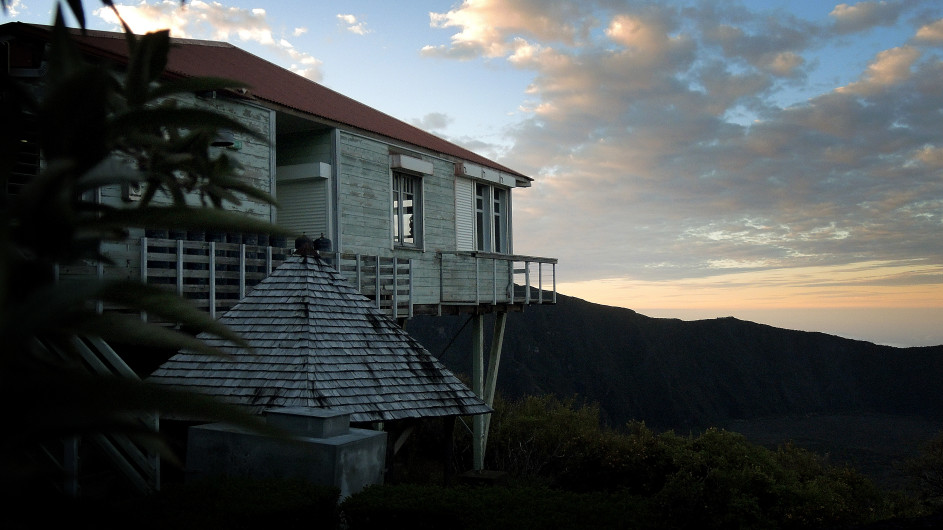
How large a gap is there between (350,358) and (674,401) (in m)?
48.5

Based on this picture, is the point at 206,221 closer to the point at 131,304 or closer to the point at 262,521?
the point at 131,304

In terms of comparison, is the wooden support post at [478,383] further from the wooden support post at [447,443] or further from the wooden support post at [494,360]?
the wooden support post at [447,443]

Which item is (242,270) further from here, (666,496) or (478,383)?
(478,383)

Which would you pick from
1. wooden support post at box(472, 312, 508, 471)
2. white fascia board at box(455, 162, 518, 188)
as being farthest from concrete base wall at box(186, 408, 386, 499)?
white fascia board at box(455, 162, 518, 188)

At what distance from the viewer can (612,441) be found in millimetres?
20188

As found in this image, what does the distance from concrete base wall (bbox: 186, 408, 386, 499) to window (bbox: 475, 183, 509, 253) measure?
44.0ft

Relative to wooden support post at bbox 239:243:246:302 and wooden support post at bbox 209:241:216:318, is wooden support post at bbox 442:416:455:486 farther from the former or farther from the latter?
wooden support post at bbox 209:241:216:318

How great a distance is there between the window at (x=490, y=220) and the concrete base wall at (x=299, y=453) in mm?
13420

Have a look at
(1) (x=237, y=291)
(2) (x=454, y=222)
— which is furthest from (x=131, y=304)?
(2) (x=454, y=222)

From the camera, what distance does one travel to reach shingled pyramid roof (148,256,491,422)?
10.4m

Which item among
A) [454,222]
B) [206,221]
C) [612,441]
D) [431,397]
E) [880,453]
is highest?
[454,222]

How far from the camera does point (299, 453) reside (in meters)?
8.33

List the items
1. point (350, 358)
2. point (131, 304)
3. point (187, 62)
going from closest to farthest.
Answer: point (131, 304), point (350, 358), point (187, 62)

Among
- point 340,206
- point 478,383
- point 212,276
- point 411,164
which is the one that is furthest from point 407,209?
point 212,276
